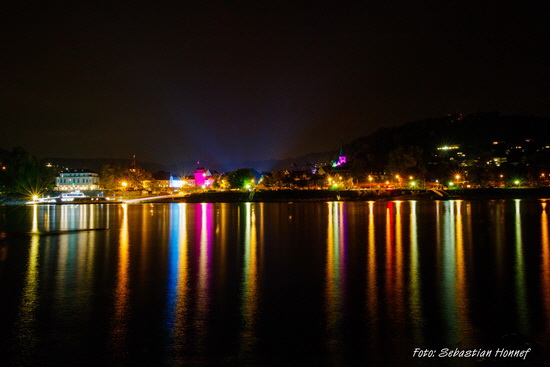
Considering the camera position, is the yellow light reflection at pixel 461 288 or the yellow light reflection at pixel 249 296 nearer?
the yellow light reflection at pixel 249 296

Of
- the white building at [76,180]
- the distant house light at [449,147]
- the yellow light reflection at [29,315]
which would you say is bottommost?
the yellow light reflection at [29,315]

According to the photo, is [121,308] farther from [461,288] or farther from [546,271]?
[546,271]

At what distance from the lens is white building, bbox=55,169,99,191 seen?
128m

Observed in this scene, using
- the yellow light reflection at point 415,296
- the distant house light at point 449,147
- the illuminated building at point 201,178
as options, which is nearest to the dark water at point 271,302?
the yellow light reflection at point 415,296

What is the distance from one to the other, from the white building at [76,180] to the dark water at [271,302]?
11559cm

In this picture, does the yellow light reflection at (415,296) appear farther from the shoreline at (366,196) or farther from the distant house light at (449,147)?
the distant house light at (449,147)

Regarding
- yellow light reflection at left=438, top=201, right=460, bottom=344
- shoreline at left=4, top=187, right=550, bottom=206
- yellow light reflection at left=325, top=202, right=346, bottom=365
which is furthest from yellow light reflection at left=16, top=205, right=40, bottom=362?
shoreline at left=4, top=187, right=550, bottom=206

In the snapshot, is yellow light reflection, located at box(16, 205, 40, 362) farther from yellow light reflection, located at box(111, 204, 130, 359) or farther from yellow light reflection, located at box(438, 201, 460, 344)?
yellow light reflection, located at box(438, 201, 460, 344)

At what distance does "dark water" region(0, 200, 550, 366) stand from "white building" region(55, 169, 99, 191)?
115590 millimetres

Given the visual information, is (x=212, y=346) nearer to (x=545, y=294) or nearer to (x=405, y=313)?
(x=405, y=313)

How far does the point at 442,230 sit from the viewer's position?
82.4 feet

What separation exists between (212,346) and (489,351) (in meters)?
4.34

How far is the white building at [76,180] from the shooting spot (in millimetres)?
128125

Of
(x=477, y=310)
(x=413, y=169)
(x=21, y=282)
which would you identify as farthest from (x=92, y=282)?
(x=413, y=169)
